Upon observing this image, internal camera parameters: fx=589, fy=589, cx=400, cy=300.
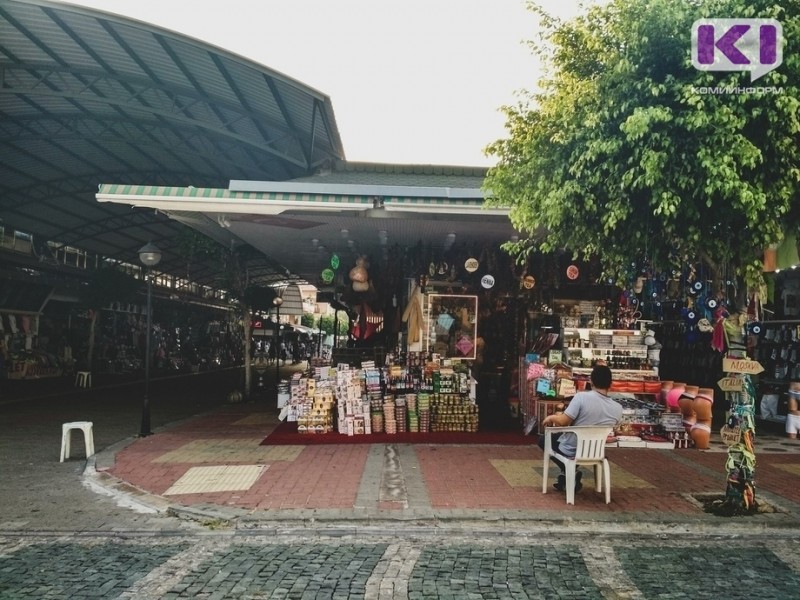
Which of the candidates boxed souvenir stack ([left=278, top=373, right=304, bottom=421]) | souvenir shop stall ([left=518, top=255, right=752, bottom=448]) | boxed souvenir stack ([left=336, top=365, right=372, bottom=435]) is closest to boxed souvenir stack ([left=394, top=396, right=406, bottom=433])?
boxed souvenir stack ([left=336, top=365, right=372, bottom=435])

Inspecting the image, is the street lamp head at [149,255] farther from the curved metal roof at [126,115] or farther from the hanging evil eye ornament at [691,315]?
the hanging evil eye ornament at [691,315]

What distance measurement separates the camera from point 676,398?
986cm

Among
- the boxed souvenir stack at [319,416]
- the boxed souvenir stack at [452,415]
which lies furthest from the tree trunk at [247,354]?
the boxed souvenir stack at [452,415]

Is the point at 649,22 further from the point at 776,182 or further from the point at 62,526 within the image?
the point at 62,526

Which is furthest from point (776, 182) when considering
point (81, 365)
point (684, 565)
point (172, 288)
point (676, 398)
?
point (172, 288)

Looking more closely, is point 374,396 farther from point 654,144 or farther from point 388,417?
point 654,144

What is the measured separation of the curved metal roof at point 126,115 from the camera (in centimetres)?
1168

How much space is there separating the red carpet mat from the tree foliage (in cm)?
424

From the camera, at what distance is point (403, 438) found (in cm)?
995

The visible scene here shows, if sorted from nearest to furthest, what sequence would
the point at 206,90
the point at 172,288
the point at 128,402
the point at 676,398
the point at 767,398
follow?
the point at 676,398 → the point at 767,398 → the point at 206,90 → the point at 128,402 → the point at 172,288

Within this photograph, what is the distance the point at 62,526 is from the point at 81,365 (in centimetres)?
2094

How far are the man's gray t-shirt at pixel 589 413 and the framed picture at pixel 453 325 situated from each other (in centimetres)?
619

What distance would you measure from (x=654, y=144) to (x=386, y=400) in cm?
636

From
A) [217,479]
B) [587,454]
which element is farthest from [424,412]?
[587,454]
